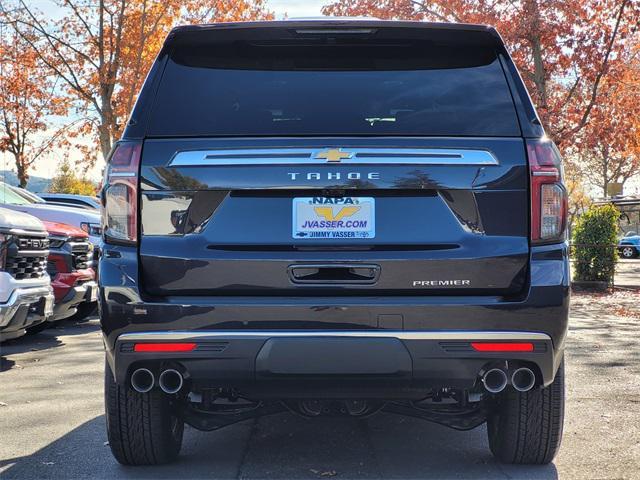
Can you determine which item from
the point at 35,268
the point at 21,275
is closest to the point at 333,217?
the point at 21,275

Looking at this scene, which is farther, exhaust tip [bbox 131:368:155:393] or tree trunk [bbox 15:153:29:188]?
tree trunk [bbox 15:153:29:188]

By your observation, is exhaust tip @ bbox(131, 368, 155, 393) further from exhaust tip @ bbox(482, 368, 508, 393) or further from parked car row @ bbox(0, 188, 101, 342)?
parked car row @ bbox(0, 188, 101, 342)

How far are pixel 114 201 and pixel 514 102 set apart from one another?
70.6 inches

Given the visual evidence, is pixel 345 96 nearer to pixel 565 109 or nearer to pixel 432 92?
pixel 432 92

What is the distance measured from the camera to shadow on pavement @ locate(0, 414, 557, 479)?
164 inches

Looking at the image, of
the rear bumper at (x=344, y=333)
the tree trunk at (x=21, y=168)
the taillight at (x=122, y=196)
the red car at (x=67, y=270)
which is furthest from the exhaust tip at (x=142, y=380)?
the tree trunk at (x=21, y=168)

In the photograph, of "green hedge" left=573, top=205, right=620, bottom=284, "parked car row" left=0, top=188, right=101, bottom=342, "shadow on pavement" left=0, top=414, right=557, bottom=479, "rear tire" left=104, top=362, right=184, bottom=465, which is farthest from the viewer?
"green hedge" left=573, top=205, right=620, bottom=284

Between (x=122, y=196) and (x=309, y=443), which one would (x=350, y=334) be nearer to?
(x=122, y=196)

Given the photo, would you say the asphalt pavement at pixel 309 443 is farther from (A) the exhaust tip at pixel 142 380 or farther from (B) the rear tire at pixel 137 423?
(A) the exhaust tip at pixel 142 380

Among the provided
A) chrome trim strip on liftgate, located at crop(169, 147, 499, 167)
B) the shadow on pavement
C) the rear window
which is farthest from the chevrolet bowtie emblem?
the shadow on pavement

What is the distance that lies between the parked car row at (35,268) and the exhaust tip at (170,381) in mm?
3274

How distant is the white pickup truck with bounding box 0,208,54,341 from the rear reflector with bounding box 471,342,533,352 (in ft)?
14.0

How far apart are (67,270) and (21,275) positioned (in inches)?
82.7

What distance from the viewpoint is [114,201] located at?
3.64m
